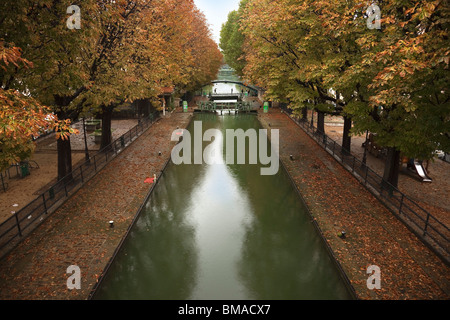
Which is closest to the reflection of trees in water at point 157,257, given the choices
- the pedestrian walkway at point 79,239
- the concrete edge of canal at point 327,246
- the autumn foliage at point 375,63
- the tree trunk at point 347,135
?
the pedestrian walkway at point 79,239

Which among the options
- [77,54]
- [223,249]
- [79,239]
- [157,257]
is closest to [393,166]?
[223,249]

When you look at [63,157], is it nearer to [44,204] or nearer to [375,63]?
[44,204]

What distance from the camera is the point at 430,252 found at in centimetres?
1130

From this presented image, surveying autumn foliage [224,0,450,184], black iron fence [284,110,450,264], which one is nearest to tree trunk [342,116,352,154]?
black iron fence [284,110,450,264]

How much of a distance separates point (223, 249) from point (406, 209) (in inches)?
353

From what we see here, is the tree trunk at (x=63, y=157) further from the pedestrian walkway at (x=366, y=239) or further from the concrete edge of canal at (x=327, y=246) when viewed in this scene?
the pedestrian walkway at (x=366, y=239)

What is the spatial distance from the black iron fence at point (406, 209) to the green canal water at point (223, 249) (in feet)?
13.0

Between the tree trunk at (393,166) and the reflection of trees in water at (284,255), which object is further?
the tree trunk at (393,166)

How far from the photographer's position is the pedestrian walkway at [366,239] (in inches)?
378

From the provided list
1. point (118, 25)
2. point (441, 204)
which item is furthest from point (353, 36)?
point (118, 25)

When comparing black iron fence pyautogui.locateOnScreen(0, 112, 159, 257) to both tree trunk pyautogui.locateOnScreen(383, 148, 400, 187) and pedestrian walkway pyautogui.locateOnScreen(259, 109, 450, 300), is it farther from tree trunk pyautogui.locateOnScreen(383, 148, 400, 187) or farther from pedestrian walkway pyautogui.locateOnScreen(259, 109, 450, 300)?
tree trunk pyautogui.locateOnScreen(383, 148, 400, 187)

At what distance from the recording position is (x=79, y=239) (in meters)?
12.1

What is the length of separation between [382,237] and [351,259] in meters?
2.32

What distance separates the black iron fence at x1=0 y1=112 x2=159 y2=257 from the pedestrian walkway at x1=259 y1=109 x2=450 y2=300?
1235cm
